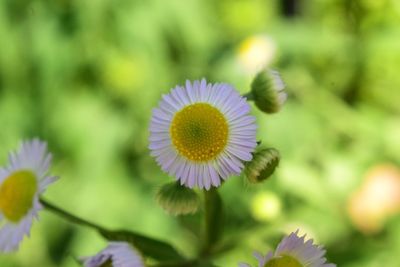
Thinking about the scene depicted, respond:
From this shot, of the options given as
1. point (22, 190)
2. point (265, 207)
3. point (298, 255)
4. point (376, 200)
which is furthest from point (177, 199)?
point (376, 200)

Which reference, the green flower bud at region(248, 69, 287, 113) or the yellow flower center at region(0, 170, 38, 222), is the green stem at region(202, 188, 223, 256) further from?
the yellow flower center at region(0, 170, 38, 222)

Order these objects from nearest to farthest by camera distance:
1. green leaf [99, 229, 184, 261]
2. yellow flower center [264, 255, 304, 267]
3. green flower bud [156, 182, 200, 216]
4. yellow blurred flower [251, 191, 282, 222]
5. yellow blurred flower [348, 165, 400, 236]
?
yellow flower center [264, 255, 304, 267] → green flower bud [156, 182, 200, 216] → green leaf [99, 229, 184, 261] → yellow blurred flower [251, 191, 282, 222] → yellow blurred flower [348, 165, 400, 236]

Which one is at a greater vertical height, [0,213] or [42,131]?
[42,131]

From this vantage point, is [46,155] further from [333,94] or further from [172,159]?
[333,94]

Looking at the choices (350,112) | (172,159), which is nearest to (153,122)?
(172,159)

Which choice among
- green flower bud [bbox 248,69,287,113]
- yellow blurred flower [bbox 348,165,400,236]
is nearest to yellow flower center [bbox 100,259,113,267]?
green flower bud [bbox 248,69,287,113]

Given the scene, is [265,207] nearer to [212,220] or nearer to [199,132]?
[212,220]

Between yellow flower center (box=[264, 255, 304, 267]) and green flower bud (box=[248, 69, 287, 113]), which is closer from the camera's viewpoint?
yellow flower center (box=[264, 255, 304, 267])
